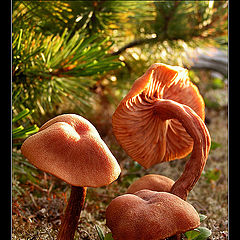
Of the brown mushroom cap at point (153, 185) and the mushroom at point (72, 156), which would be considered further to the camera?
the brown mushroom cap at point (153, 185)

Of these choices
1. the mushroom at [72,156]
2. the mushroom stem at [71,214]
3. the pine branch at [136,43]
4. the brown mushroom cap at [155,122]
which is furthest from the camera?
the pine branch at [136,43]

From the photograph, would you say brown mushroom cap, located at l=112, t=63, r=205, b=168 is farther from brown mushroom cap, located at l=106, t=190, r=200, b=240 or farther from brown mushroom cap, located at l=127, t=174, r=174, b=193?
brown mushroom cap, located at l=106, t=190, r=200, b=240

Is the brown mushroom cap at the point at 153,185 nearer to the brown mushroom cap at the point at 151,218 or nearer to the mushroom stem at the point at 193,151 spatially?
the mushroom stem at the point at 193,151

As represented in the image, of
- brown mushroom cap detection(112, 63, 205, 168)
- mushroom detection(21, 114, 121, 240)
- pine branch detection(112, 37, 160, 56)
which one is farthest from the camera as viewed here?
pine branch detection(112, 37, 160, 56)

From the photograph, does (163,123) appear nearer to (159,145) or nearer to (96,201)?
(159,145)

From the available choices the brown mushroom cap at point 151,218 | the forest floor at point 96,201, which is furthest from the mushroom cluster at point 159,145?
the forest floor at point 96,201

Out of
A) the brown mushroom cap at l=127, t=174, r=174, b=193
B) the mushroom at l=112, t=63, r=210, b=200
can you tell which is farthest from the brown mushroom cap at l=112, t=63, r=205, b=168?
the brown mushroom cap at l=127, t=174, r=174, b=193

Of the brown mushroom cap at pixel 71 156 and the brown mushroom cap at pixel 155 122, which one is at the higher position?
the brown mushroom cap at pixel 71 156

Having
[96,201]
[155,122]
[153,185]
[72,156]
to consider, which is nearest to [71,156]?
[72,156]
